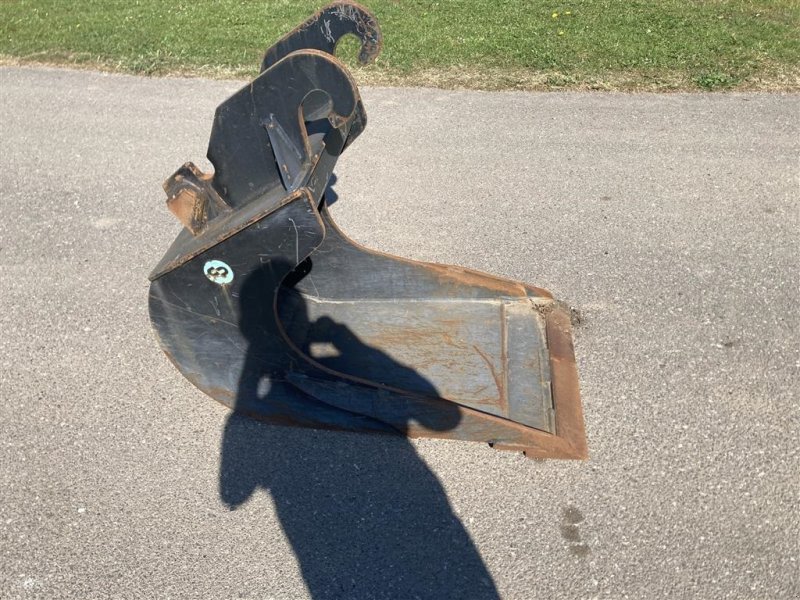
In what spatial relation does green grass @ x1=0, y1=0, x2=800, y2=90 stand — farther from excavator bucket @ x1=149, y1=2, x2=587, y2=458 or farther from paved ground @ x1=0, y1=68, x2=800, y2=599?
excavator bucket @ x1=149, y1=2, x2=587, y2=458

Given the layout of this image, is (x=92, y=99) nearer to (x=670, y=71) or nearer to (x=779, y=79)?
(x=670, y=71)

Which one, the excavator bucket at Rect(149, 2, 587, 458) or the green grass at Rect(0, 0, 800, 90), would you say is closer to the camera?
the excavator bucket at Rect(149, 2, 587, 458)

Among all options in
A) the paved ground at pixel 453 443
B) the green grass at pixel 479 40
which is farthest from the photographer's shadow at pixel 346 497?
the green grass at pixel 479 40

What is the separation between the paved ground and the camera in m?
3.30

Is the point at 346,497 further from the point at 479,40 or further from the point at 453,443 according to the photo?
the point at 479,40

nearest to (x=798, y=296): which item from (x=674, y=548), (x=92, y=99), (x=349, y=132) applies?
(x=674, y=548)

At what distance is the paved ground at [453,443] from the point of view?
3.30 meters

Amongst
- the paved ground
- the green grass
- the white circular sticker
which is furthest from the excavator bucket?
the green grass

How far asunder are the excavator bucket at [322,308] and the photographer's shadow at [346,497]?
3 centimetres

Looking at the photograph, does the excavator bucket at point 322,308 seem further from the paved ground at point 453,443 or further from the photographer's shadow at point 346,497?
the paved ground at point 453,443

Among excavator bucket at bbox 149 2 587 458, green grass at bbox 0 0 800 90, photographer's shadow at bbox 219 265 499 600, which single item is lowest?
green grass at bbox 0 0 800 90

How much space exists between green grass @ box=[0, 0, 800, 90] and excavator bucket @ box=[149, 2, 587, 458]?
3676mm

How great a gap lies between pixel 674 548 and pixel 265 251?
200cm

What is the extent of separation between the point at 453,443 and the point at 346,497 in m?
0.56
